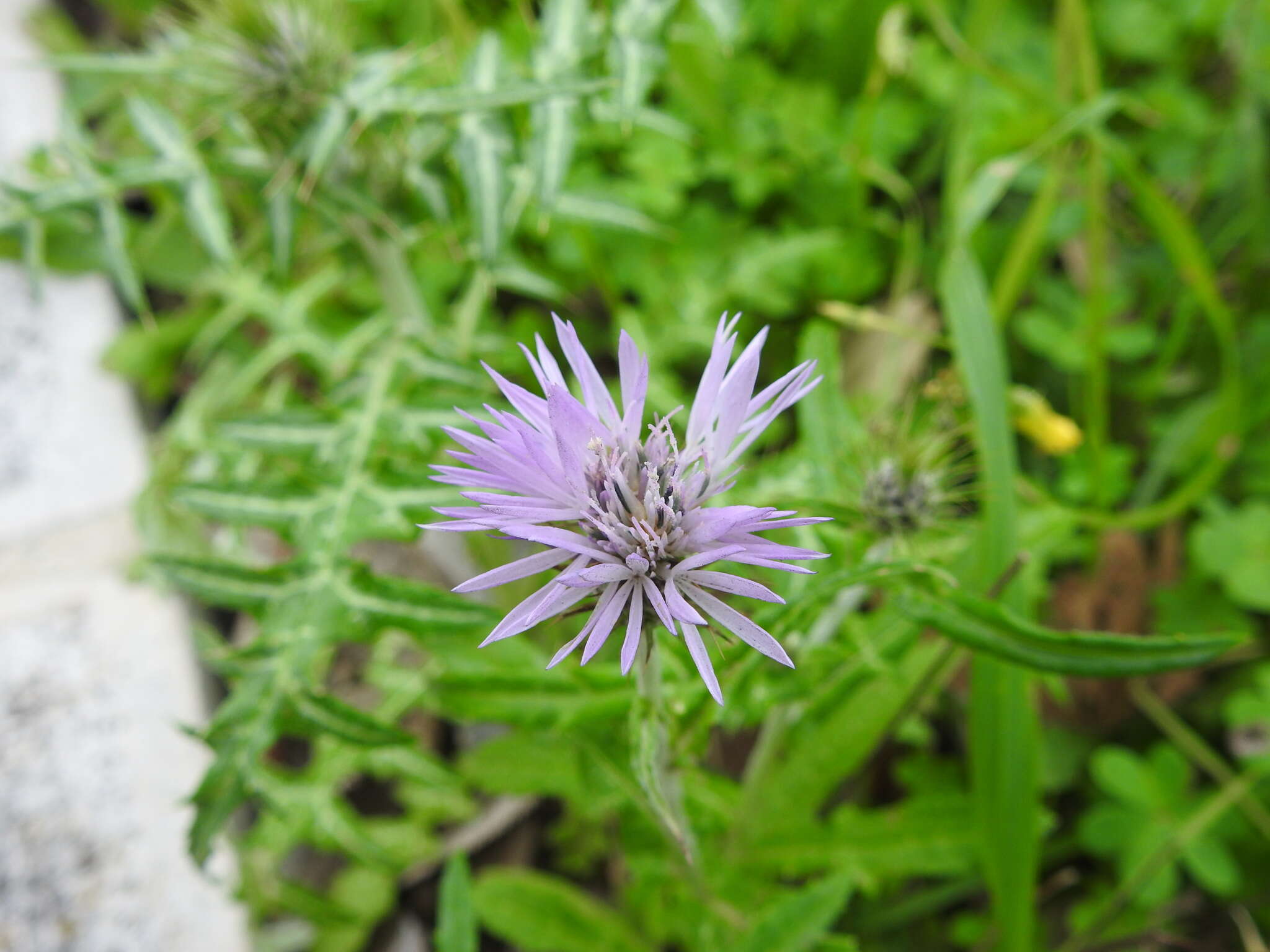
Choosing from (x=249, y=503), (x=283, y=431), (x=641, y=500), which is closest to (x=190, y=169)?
(x=283, y=431)

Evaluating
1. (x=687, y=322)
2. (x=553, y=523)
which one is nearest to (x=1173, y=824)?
(x=687, y=322)

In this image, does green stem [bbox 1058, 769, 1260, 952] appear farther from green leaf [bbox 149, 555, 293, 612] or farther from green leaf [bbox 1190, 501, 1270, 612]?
green leaf [bbox 149, 555, 293, 612]

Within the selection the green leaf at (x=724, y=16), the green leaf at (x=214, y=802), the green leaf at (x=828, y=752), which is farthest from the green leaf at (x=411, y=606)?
the green leaf at (x=724, y=16)

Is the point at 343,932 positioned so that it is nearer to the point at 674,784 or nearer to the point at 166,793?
the point at 166,793

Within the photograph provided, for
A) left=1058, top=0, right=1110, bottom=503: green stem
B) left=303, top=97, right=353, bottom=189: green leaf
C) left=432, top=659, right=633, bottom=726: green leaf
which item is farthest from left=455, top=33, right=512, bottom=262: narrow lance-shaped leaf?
left=1058, top=0, right=1110, bottom=503: green stem

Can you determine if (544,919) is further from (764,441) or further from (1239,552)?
(1239,552)

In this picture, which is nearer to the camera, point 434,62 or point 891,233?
point 434,62

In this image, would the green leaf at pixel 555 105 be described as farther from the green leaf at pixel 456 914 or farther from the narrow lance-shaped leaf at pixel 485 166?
the green leaf at pixel 456 914
